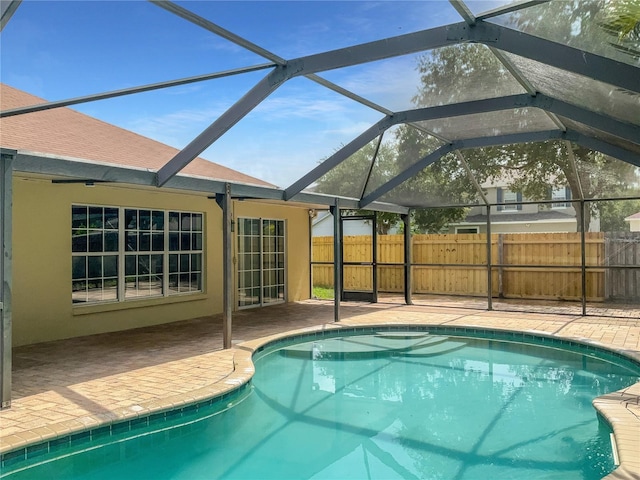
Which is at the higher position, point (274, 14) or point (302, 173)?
point (274, 14)

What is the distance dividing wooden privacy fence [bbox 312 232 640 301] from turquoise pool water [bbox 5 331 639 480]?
5223 millimetres

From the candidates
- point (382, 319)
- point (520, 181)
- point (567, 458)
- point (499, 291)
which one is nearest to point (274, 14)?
point (567, 458)

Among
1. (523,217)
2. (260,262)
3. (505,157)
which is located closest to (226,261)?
(260,262)

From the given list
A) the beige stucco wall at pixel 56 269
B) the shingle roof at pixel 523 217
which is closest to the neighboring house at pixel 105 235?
the beige stucco wall at pixel 56 269

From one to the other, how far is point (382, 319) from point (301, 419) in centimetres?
516

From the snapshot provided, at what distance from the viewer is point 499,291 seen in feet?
46.1

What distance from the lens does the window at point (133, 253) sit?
838cm

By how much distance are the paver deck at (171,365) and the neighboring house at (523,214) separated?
105 inches

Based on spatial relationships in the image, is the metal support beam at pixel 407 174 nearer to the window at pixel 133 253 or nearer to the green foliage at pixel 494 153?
the green foliage at pixel 494 153

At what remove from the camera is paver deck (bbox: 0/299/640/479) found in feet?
14.6

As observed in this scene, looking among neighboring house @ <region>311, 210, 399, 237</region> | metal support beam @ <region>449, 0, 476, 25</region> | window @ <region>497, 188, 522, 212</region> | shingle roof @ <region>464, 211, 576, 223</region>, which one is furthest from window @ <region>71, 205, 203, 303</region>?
neighboring house @ <region>311, 210, 399, 237</region>

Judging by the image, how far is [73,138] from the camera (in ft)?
25.9

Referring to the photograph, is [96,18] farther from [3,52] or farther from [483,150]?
[483,150]

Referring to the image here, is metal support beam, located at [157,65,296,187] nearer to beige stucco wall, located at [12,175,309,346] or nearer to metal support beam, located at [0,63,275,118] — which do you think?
metal support beam, located at [0,63,275,118]
